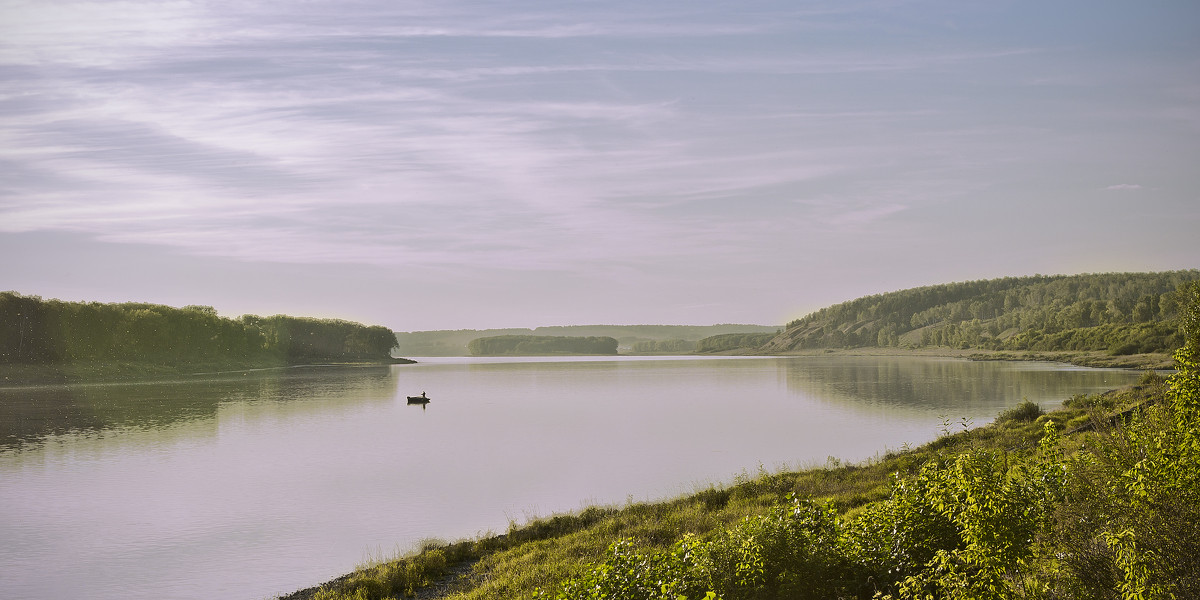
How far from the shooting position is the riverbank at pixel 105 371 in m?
82.5

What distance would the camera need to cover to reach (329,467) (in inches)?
1080

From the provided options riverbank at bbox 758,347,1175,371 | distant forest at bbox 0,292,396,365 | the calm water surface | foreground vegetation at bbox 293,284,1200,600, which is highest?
distant forest at bbox 0,292,396,365

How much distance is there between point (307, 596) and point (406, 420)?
3279 cm

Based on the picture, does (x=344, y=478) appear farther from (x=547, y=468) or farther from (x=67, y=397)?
(x=67, y=397)

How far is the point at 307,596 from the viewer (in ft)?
41.4

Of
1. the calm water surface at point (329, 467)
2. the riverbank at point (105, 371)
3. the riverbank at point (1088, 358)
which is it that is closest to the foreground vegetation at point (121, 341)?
the riverbank at point (105, 371)

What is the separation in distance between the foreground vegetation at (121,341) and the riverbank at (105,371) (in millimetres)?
127

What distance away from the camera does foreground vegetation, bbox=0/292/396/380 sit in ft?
288

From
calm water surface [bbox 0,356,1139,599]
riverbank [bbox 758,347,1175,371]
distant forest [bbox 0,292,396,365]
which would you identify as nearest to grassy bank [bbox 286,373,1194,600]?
calm water surface [bbox 0,356,1139,599]

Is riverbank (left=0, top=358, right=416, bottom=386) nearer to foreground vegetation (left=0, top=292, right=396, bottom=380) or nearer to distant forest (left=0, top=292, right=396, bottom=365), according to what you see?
foreground vegetation (left=0, top=292, right=396, bottom=380)

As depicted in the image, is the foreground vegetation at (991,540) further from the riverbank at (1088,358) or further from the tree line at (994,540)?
the riverbank at (1088,358)

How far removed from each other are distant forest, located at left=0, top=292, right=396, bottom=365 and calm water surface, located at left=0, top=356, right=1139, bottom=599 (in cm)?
4135

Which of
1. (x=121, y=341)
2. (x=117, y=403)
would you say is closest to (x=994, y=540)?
(x=117, y=403)

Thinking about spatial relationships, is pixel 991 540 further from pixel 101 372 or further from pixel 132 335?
pixel 132 335
